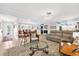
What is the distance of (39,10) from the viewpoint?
1682mm

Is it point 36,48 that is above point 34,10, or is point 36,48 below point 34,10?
below

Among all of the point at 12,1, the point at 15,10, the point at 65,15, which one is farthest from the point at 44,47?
the point at 12,1

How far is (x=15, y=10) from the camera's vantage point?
5.47 ft

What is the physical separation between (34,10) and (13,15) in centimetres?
35

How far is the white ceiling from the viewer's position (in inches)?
65.5

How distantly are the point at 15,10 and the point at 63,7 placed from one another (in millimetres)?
788

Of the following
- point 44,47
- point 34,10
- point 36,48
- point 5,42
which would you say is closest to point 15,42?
point 5,42

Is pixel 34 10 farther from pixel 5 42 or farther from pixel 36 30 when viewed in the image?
pixel 5 42

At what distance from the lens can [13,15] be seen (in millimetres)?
1660

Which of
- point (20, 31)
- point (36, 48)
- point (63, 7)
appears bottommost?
point (36, 48)

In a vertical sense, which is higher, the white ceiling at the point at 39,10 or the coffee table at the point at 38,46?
the white ceiling at the point at 39,10

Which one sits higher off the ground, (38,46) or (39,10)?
(39,10)

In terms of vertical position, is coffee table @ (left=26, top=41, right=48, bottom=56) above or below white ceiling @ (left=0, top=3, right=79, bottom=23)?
below

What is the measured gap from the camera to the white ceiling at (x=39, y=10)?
1664mm
